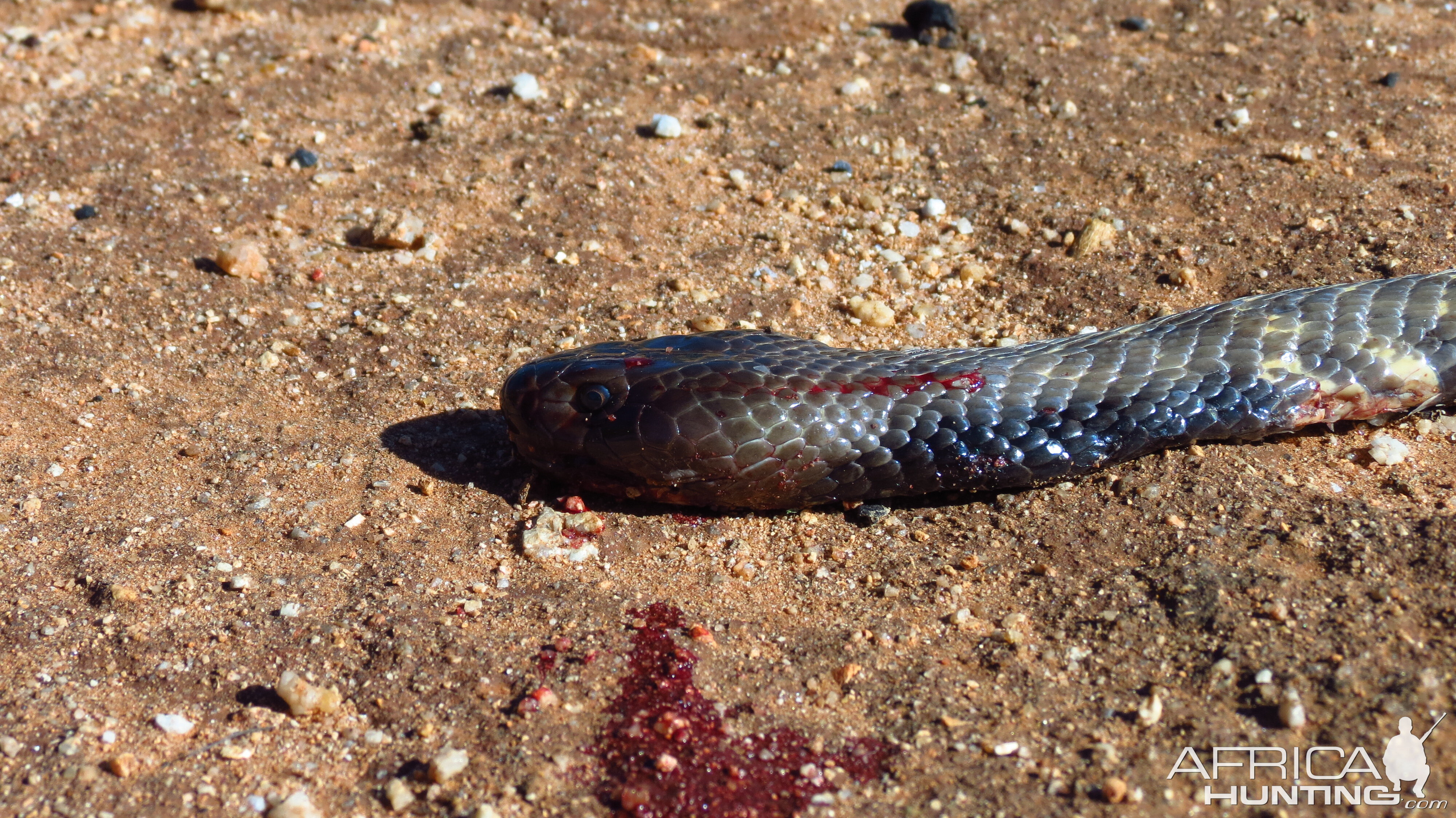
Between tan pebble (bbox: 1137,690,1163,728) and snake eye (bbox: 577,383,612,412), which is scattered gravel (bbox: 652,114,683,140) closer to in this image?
snake eye (bbox: 577,383,612,412)

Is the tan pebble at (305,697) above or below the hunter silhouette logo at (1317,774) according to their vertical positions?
below

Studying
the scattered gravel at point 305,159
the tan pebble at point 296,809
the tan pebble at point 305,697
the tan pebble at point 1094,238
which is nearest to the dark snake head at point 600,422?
the tan pebble at point 305,697

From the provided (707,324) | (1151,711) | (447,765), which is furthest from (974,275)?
(447,765)

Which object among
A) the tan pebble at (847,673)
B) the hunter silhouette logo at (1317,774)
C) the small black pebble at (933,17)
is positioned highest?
the small black pebble at (933,17)

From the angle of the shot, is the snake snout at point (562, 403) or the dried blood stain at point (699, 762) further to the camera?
the snake snout at point (562, 403)

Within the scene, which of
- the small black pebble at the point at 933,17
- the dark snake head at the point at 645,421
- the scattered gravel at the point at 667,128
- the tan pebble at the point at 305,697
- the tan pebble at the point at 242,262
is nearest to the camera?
the tan pebble at the point at 305,697

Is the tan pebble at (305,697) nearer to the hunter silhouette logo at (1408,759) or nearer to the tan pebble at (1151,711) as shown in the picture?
the tan pebble at (1151,711)
